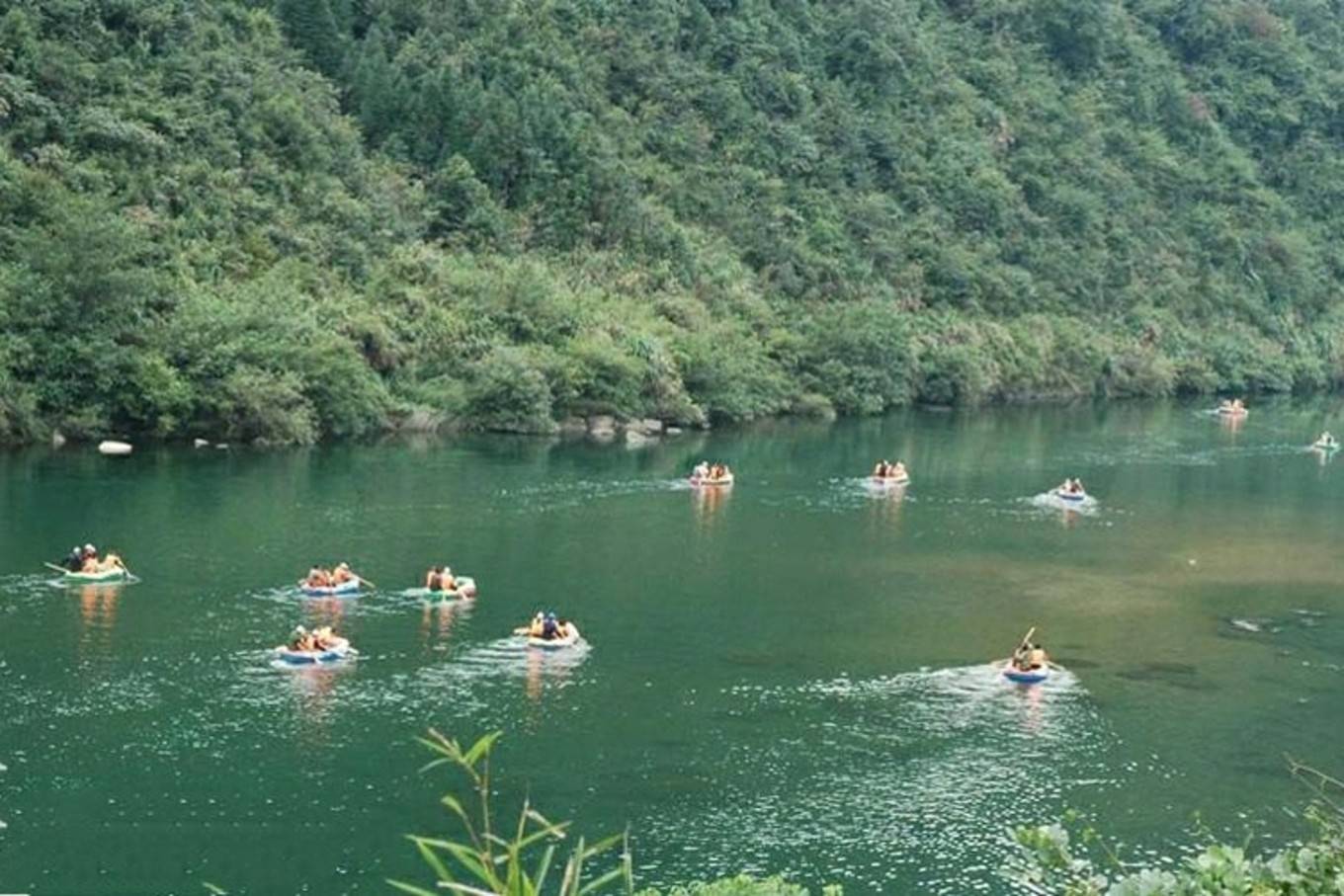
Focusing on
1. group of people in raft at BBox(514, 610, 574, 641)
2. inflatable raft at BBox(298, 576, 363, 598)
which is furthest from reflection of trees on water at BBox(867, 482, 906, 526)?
group of people in raft at BBox(514, 610, 574, 641)

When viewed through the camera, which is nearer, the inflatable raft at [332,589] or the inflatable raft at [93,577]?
the inflatable raft at [93,577]

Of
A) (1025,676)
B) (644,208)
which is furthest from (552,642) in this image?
(644,208)

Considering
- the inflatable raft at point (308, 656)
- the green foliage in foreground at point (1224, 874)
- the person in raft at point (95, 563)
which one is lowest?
the inflatable raft at point (308, 656)

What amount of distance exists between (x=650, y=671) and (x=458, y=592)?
260 inches

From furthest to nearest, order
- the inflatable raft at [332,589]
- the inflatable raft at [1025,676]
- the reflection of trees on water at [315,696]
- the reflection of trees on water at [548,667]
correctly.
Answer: the inflatable raft at [332,589], the inflatable raft at [1025,676], the reflection of trees on water at [548,667], the reflection of trees on water at [315,696]

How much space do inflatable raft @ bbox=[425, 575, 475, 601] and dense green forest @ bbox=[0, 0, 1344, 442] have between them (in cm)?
2268

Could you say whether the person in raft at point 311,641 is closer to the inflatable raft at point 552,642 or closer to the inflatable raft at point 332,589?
the inflatable raft at point 552,642

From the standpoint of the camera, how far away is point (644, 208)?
86625 mm

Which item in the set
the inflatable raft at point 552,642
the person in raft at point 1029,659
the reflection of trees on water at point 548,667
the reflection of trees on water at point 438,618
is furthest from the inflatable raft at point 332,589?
the person in raft at point 1029,659

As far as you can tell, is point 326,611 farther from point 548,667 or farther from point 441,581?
point 548,667

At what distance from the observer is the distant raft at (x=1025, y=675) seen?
35.7 m

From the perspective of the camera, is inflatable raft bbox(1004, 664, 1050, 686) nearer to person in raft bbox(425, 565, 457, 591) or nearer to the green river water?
the green river water

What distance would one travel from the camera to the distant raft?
35656mm

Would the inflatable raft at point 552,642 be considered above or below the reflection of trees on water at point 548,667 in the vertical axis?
above
